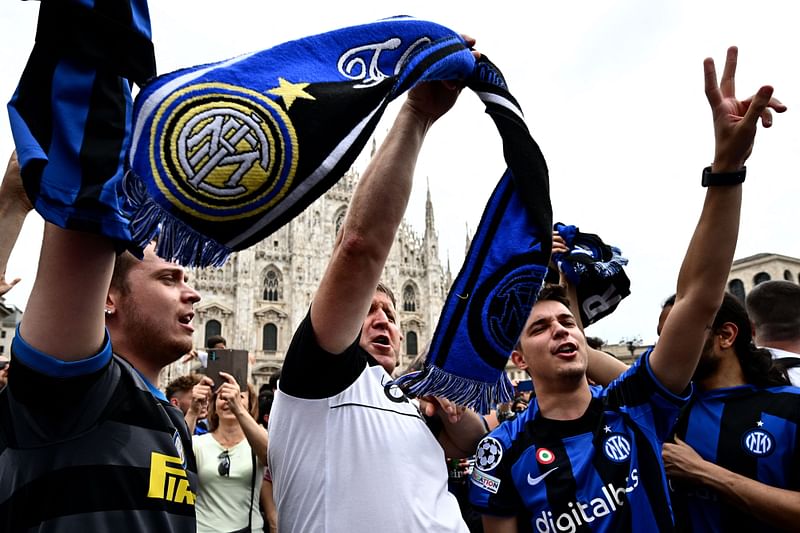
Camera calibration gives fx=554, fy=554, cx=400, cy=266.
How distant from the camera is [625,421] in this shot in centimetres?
206

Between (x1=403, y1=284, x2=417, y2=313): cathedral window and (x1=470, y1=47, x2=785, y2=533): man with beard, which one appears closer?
(x1=470, y1=47, x2=785, y2=533): man with beard

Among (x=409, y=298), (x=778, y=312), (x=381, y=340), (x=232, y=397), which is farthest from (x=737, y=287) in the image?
(x=381, y=340)

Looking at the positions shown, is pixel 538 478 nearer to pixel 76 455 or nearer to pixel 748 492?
pixel 748 492

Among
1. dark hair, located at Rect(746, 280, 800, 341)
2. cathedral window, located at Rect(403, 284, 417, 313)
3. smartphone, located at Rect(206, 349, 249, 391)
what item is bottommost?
cathedral window, located at Rect(403, 284, 417, 313)

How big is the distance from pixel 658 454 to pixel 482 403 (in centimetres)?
75

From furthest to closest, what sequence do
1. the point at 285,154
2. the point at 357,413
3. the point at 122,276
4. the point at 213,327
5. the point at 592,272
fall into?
the point at 213,327 → the point at 592,272 → the point at 122,276 → the point at 357,413 → the point at 285,154

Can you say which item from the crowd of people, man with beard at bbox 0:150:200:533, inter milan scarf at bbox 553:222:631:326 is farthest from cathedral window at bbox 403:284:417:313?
man with beard at bbox 0:150:200:533

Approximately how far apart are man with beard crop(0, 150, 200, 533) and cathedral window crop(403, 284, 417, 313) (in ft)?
103

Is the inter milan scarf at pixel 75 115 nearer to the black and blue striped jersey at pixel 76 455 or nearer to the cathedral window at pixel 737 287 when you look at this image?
the black and blue striped jersey at pixel 76 455

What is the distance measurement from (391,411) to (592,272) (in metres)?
1.54

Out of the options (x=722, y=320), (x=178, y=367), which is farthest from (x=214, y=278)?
(x=722, y=320)

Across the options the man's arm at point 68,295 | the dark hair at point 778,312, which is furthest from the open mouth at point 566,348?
the man's arm at point 68,295

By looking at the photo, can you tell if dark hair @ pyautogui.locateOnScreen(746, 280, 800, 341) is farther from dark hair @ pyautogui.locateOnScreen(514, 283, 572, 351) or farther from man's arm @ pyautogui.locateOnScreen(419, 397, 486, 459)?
man's arm @ pyautogui.locateOnScreen(419, 397, 486, 459)

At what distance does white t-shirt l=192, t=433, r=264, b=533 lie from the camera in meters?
3.45
